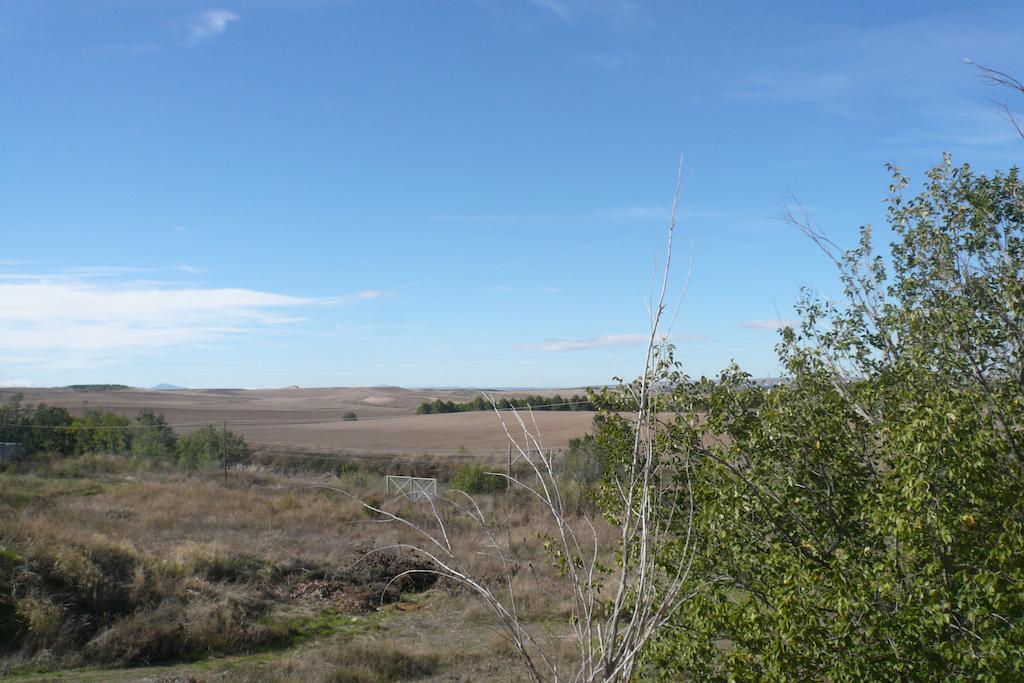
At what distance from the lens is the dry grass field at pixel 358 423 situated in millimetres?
45406

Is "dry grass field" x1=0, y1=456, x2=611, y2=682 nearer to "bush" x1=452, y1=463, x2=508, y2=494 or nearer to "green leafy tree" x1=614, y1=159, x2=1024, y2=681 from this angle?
"green leafy tree" x1=614, y1=159, x2=1024, y2=681

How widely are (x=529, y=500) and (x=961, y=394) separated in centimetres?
2004

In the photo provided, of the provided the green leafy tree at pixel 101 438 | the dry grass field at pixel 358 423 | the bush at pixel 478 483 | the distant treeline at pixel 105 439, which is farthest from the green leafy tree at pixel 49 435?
the bush at pixel 478 483

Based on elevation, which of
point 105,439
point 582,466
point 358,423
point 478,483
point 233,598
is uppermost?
point 105,439

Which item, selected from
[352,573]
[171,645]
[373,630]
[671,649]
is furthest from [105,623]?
[671,649]

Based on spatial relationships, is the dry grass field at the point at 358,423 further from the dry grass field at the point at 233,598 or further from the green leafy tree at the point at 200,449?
the dry grass field at the point at 233,598

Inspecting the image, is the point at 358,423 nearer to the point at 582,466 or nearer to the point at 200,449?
the point at 200,449

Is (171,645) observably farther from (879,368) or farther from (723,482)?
(879,368)

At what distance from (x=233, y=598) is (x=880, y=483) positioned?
37.0ft

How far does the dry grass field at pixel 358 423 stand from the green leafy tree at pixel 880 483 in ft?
53.7

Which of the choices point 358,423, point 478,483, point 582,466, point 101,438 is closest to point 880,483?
point 582,466

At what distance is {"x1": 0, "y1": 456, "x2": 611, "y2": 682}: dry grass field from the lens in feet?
35.4

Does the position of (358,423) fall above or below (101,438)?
below

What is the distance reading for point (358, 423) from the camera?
66.5 m
